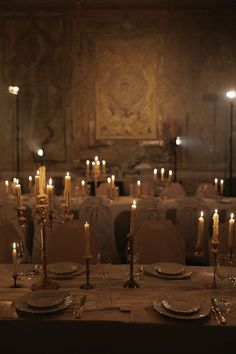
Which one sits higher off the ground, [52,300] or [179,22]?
[179,22]

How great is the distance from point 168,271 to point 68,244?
3.56 feet

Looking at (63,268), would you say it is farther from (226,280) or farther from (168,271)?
(226,280)

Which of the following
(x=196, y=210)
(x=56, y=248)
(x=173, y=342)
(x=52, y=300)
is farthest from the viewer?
(x=196, y=210)

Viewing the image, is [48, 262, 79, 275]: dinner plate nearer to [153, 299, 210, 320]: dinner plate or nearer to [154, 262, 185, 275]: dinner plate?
[154, 262, 185, 275]: dinner plate

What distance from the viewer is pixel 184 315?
Result: 231 cm

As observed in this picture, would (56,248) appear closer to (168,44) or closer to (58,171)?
(58,171)

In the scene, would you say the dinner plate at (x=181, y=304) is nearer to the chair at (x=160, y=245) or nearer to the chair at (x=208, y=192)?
the chair at (x=160, y=245)

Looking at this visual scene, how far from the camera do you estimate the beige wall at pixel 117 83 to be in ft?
30.2

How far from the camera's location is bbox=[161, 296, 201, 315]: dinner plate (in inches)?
91.7

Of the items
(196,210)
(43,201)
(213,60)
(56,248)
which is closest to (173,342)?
(43,201)

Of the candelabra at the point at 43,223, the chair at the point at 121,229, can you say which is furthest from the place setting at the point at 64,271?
the chair at the point at 121,229

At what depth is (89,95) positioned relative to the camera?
940cm

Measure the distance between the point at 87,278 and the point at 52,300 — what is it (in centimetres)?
35

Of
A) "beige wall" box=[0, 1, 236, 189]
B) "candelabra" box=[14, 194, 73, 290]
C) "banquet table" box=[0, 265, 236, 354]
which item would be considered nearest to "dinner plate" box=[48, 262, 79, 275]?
"candelabra" box=[14, 194, 73, 290]
